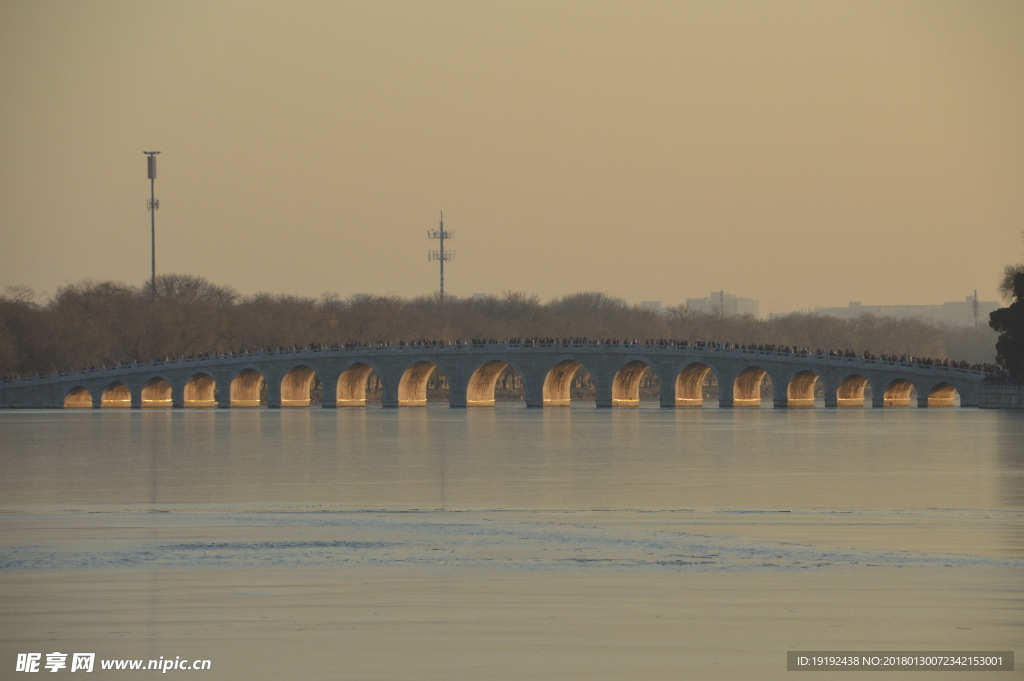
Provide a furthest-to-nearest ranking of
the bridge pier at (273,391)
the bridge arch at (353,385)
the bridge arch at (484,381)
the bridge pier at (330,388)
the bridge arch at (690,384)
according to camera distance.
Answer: the bridge arch at (353,385) → the bridge pier at (273,391) → the bridge pier at (330,388) → the bridge arch at (484,381) → the bridge arch at (690,384)

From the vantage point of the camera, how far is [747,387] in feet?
257

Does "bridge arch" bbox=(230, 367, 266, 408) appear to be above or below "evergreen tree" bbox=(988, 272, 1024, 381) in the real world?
below

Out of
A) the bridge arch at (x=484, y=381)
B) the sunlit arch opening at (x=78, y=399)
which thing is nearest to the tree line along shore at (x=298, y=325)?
the sunlit arch opening at (x=78, y=399)

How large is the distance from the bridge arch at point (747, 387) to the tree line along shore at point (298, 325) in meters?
34.0

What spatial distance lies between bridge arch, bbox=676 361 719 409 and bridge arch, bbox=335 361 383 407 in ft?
54.1

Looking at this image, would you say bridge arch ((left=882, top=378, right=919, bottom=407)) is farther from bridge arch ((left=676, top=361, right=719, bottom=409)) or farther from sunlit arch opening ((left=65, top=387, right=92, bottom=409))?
sunlit arch opening ((left=65, top=387, right=92, bottom=409))

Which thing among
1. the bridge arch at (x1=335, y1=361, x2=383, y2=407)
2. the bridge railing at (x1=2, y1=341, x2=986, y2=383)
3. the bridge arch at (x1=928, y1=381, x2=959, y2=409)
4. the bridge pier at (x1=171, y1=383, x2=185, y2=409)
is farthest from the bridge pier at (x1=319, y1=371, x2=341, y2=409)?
the bridge arch at (x1=928, y1=381, x2=959, y2=409)

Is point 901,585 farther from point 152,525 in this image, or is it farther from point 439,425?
point 439,425

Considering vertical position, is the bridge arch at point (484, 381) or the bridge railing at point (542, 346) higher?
the bridge railing at point (542, 346)

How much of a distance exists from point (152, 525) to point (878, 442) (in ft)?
86.4

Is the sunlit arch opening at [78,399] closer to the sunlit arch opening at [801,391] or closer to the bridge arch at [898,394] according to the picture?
the sunlit arch opening at [801,391]

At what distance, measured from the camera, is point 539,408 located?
79812 millimetres

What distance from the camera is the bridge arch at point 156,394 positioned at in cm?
8494

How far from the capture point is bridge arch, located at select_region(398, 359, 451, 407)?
83.0 metres
